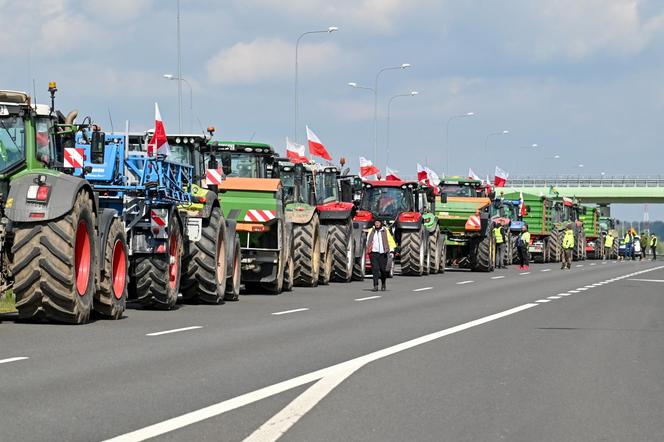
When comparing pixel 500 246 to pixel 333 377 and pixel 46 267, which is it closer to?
pixel 46 267

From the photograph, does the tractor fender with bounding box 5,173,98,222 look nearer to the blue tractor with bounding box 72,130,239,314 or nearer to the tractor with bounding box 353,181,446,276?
the blue tractor with bounding box 72,130,239,314

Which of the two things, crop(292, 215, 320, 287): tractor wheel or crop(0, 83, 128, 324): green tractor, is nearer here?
crop(0, 83, 128, 324): green tractor

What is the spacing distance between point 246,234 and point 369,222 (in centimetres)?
1086

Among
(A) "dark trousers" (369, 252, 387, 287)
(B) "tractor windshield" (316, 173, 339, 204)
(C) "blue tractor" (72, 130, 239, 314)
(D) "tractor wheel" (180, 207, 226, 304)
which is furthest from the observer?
(B) "tractor windshield" (316, 173, 339, 204)

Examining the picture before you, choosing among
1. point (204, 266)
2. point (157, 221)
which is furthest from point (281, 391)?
point (204, 266)

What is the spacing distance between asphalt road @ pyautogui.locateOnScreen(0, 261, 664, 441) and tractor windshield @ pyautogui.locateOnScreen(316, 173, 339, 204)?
1188cm

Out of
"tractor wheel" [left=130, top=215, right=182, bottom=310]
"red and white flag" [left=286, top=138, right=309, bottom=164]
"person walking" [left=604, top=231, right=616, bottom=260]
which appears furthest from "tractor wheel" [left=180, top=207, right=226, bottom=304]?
"person walking" [left=604, top=231, right=616, bottom=260]

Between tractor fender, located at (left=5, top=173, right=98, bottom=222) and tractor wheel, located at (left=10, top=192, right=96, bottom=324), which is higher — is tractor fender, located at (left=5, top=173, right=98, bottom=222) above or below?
above

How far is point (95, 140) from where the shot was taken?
15.6 meters

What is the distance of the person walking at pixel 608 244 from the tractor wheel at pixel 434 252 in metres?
47.0

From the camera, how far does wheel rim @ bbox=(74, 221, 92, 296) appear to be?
15562mm

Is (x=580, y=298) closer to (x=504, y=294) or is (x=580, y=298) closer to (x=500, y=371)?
(x=504, y=294)

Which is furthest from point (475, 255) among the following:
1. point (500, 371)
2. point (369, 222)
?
point (500, 371)

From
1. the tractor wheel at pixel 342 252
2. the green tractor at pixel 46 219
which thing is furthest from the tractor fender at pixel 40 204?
the tractor wheel at pixel 342 252
